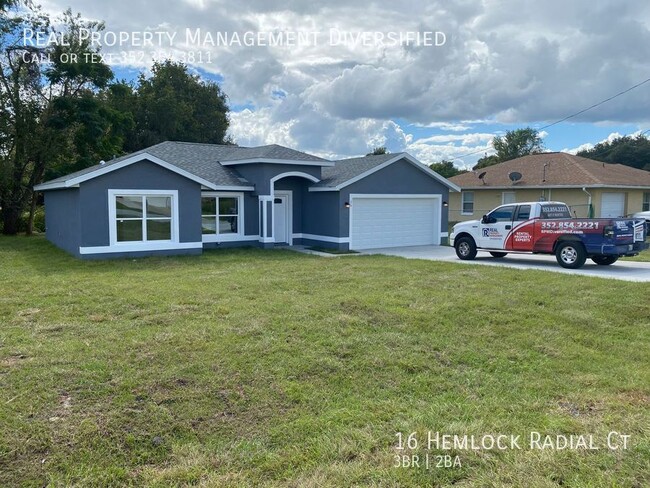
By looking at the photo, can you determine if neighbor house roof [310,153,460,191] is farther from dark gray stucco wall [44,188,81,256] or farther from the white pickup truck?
dark gray stucco wall [44,188,81,256]

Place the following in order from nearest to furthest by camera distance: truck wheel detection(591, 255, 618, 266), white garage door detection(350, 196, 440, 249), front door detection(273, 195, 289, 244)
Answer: truck wheel detection(591, 255, 618, 266), white garage door detection(350, 196, 440, 249), front door detection(273, 195, 289, 244)

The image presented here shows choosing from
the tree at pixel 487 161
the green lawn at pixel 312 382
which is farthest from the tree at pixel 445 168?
the green lawn at pixel 312 382

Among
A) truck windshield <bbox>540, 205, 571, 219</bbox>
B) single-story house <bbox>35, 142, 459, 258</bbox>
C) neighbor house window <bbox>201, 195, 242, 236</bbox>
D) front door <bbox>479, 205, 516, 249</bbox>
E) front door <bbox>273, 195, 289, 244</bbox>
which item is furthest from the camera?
front door <bbox>273, 195, 289, 244</bbox>

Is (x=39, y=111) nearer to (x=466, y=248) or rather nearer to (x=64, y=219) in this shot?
(x=64, y=219)

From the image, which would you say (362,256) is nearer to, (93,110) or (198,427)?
(198,427)

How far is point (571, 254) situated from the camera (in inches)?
546

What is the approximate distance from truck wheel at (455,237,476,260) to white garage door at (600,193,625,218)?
14.2 metres

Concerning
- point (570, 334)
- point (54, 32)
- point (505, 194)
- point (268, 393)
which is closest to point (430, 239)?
point (505, 194)

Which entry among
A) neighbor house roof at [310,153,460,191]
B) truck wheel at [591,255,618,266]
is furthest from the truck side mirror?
neighbor house roof at [310,153,460,191]

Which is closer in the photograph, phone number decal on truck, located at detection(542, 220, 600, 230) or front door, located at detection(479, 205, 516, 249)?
phone number decal on truck, located at detection(542, 220, 600, 230)

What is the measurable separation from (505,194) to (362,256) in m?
15.8

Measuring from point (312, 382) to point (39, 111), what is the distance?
25826 mm

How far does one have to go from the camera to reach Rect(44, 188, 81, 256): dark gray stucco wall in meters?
16.1

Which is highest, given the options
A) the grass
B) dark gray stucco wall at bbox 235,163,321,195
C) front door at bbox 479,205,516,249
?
dark gray stucco wall at bbox 235,163,321,195
